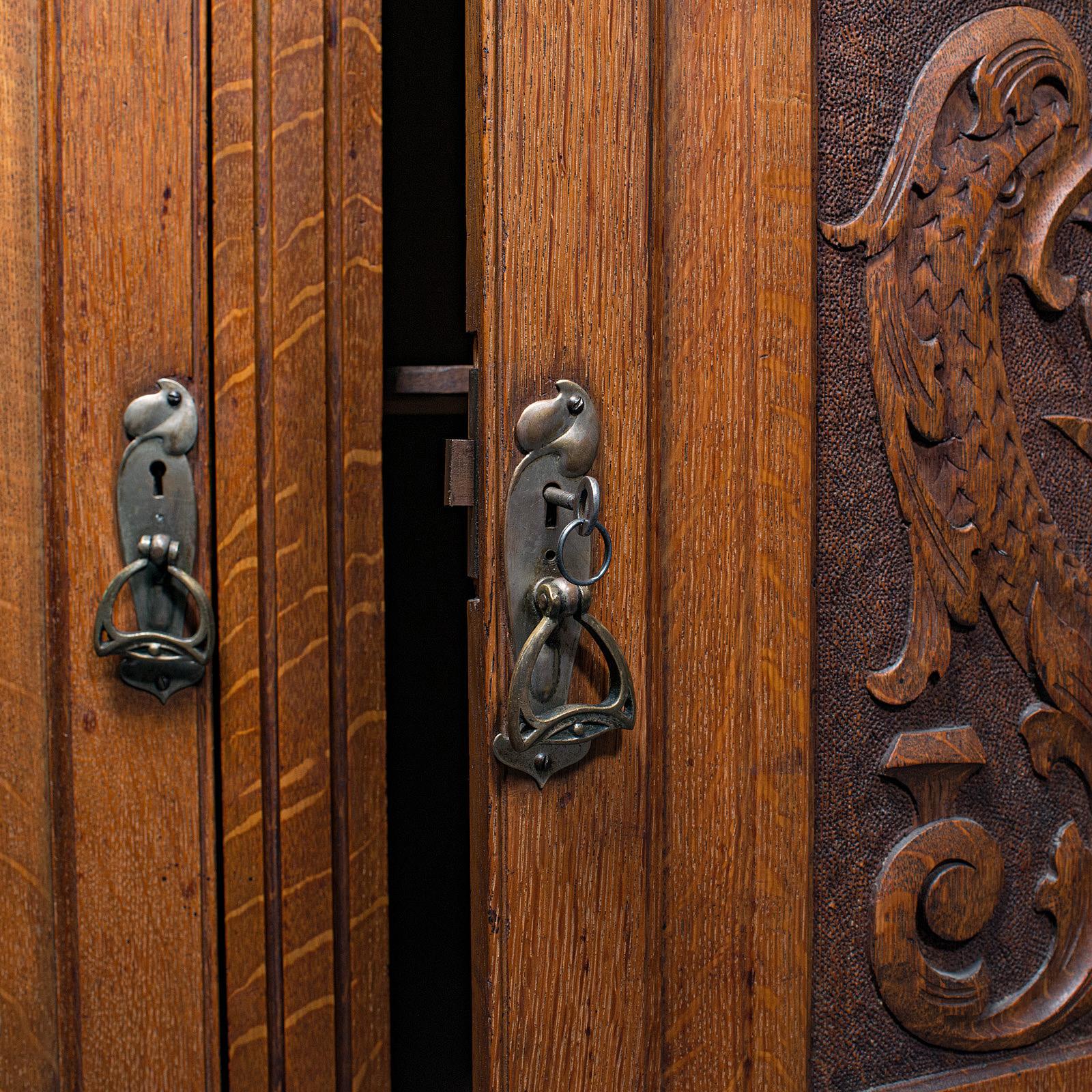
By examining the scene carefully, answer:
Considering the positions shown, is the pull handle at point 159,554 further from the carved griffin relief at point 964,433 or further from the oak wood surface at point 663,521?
the carved griffin relief at point 964,433

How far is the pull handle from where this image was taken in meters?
0.57

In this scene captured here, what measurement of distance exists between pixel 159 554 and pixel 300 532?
0.09 m

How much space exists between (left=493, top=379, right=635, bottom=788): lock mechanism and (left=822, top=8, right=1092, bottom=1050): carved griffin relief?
182 mm

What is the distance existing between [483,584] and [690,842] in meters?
0.19

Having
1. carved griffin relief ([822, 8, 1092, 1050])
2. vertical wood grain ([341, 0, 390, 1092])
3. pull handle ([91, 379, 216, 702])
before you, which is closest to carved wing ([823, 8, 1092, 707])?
carved griffin relief ([822, 8, 1092, 1050])

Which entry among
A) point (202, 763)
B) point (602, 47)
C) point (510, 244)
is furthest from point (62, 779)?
point (602, 47)

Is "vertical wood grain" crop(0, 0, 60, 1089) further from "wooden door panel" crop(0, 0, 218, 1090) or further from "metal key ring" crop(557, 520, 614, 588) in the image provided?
"metal key ring" crop(557, 520, 614, 588)

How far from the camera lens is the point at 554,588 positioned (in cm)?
46

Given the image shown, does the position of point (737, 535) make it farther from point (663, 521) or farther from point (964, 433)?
point (964, 433)

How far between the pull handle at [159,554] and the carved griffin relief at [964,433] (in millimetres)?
401

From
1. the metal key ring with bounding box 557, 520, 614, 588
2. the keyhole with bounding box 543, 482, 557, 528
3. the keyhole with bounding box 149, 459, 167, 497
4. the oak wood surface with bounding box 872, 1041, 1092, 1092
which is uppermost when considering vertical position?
the keyhole with bounding box 149, 459, 167, 497

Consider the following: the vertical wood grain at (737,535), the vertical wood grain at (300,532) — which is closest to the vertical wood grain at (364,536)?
the vertical wood grain at (300,532)

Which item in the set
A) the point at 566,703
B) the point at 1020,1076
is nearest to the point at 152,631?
the point at 566,703

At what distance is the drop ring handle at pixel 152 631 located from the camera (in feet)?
1.85
